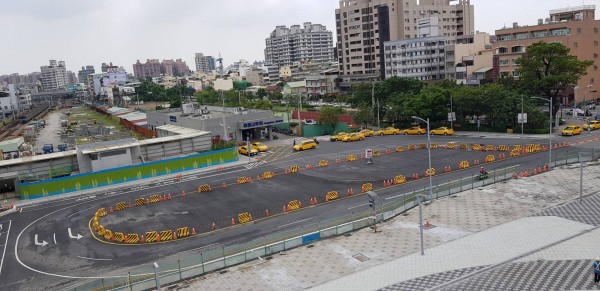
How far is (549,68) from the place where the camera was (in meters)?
66.4

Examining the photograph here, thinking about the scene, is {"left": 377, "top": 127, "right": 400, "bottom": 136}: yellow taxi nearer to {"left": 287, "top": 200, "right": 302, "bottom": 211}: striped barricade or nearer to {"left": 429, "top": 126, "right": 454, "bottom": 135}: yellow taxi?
{"left": 429, "top": 126, "right": 454, "bottom": 135}: yellow taxi

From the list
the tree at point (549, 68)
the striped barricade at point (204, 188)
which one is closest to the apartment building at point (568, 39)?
the tree at point (549, 68)

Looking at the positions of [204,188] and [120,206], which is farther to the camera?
[204,188]

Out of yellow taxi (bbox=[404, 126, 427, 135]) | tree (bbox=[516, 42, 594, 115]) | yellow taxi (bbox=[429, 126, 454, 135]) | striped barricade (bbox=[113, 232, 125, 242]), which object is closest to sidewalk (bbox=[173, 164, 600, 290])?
striped barricade (bbox=[113, 232, 125, 242])

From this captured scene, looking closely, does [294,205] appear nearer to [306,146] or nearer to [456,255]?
[456,255]

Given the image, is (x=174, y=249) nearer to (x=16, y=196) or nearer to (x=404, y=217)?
(x=404, y=217)

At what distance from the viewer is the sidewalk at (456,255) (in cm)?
2167

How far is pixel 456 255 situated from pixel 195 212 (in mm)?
20965

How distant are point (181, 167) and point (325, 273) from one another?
111 ft

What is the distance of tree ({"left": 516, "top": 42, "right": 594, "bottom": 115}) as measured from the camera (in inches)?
2509

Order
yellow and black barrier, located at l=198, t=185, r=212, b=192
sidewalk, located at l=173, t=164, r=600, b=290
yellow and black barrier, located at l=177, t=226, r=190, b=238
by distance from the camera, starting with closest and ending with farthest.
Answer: sidewalk, located at l=173, t=164, r=600, b=290
yellow and black barrier, located at l=177, t=226, r=190, b=238
yellow and black barrier, located at l=198, t=185, r=212, b=192

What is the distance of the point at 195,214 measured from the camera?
120 ft

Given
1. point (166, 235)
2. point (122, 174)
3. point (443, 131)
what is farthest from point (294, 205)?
point (443, 131)

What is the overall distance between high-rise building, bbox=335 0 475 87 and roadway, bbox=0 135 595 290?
7694 centimetres
